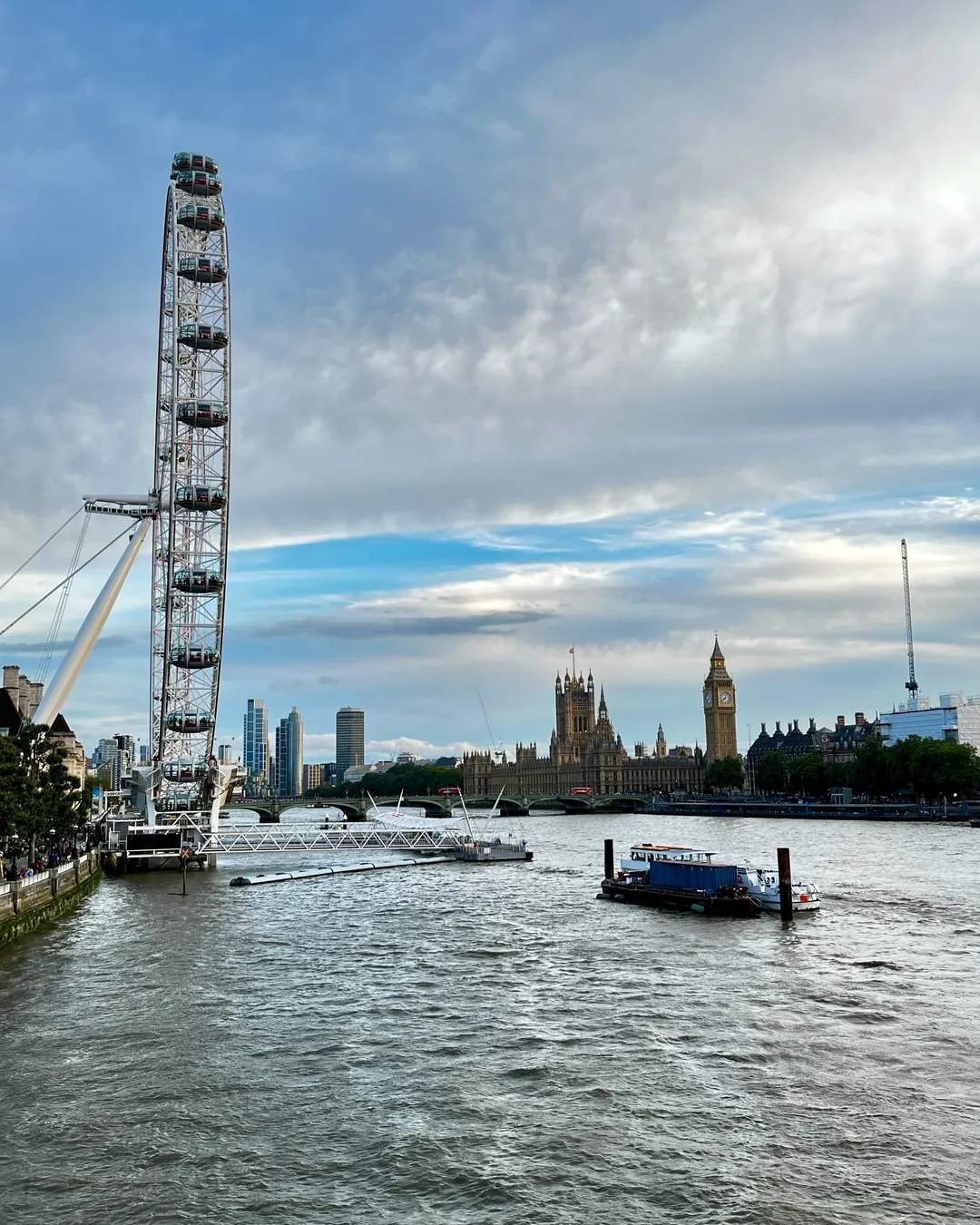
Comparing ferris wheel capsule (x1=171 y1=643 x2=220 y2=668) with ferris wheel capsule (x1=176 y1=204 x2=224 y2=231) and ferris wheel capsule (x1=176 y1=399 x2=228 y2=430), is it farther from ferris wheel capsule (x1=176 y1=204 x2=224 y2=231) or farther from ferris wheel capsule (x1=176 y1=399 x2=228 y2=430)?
ferris wheel capsule (x1=176 y1=204 x2=224 y2=231)

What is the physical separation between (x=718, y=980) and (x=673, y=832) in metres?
82.4

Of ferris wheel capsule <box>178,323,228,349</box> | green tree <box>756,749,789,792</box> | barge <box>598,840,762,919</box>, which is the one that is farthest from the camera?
green tree <box>756,749,789,792</box>

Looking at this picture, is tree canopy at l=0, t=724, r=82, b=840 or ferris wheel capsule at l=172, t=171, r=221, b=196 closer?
tree canopy at l=0, t=724, r=82, b=840

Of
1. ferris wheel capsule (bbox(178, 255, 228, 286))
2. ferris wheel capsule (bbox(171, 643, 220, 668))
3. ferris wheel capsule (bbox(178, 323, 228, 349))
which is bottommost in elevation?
ferris wheel capsule (bbox(171, 643, 220, 668))

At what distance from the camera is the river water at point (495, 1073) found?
17.6 m

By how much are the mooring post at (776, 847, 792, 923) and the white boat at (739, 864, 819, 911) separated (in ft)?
2.17

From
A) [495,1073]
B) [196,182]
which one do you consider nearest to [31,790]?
[495,1073]

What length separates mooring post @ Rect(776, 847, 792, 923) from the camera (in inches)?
1893

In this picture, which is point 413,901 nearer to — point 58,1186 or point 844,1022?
point 844,1022

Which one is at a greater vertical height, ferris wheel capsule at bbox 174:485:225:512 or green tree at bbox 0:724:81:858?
ferris wheel capsule at bbox 174:485:225:512

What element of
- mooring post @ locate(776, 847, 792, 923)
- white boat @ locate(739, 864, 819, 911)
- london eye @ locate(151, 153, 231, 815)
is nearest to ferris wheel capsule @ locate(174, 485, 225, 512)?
london eye @ locate(151, 153, 231, 815)

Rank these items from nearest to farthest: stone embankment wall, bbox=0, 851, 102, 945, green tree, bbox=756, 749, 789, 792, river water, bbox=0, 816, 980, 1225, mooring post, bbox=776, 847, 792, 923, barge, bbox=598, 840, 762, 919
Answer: river water, bbox=0, 816, 980, 1225
stone embankment wall, bbox=0, 851, 102, 945
mooring post, bbox=776, 847, 792, 923
barge, bbox=598, 840, 762, 919
green tree, bbox=756, 749, 789, 792

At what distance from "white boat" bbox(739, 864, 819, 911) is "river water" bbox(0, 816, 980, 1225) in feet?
8.92

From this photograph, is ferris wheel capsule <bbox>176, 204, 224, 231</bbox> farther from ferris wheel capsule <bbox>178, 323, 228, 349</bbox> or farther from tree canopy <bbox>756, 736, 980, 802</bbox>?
tree canopy <bbox>756, 736, 980, 802</bbox>
